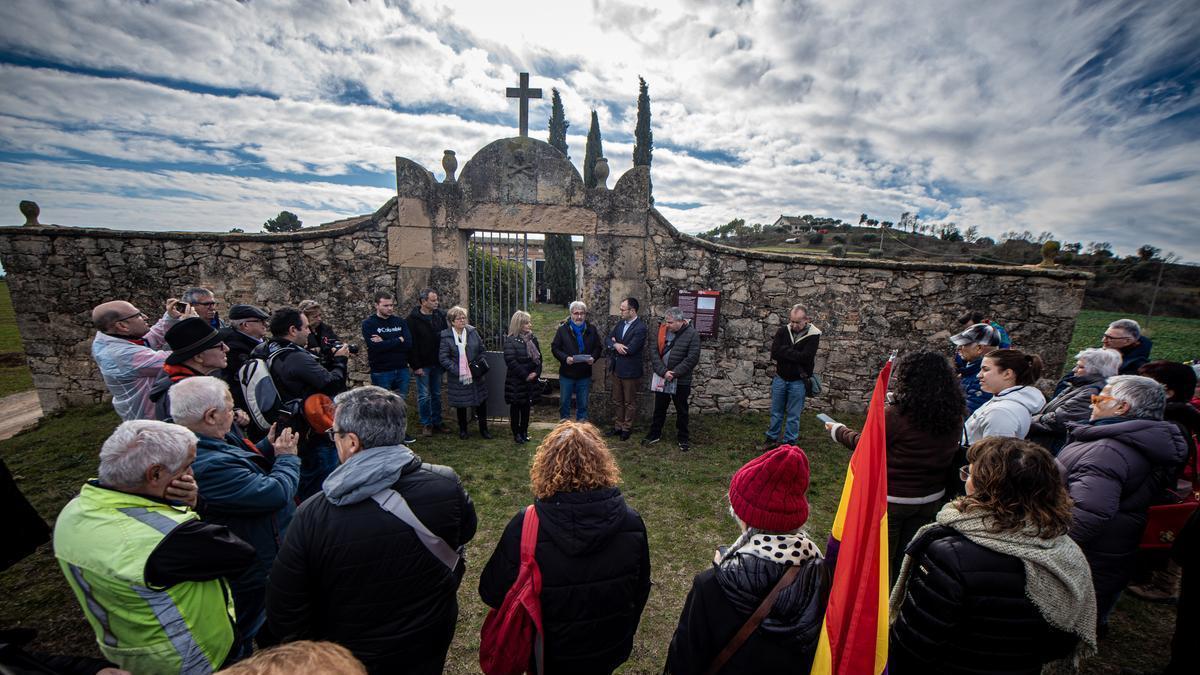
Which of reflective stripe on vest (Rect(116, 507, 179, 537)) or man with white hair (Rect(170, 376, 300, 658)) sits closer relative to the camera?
reflective stripe on vest (Rect(116, 507, 179, 537))

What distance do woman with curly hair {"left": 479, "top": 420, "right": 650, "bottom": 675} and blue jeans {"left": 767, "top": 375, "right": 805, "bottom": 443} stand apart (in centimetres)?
453

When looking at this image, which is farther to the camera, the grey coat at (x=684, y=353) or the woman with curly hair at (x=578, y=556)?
the grey coat at (x=684, y=353)

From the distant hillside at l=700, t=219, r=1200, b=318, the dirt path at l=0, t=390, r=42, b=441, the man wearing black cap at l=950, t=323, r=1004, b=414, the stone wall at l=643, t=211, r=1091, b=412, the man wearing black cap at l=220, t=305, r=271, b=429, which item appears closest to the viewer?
the man wearing black cap at l=220, t=305, r=271, b=429

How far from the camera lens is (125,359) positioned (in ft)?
11.0

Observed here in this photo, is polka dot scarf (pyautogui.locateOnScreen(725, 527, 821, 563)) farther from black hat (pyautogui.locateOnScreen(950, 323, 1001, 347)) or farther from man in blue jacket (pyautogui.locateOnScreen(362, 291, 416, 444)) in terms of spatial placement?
man in blue jacket (pyautogui.locateOnScreen(362, 291, 416, 444))

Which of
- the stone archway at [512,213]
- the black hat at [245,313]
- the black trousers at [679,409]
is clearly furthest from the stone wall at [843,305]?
the black hat at [245,313]

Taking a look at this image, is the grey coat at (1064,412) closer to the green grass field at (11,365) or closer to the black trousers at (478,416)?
the black trousers at (478,416)

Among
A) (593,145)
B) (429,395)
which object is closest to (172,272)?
(429,395)

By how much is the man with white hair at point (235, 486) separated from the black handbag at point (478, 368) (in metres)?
3.40

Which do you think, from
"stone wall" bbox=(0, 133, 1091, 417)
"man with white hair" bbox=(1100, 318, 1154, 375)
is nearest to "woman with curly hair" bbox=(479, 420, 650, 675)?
Answer: "stone wall" bbox=(0, 133, 1091, 417)

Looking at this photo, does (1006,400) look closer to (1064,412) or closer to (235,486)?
(1064,412)

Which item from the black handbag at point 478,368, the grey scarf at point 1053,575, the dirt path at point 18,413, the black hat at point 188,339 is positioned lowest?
the dirt path at point 18,413

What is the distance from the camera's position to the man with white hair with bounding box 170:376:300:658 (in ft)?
6.97

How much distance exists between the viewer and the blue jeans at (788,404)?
19.0ft
